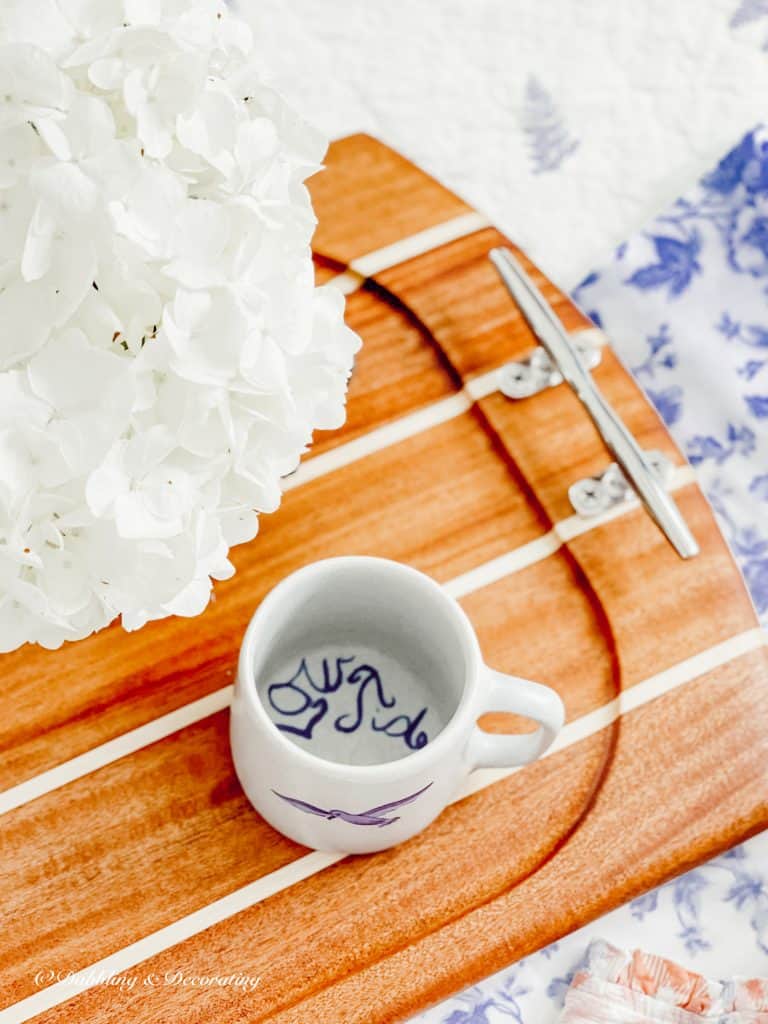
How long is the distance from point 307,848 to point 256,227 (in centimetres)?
22

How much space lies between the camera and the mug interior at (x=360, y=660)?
1.40 ft

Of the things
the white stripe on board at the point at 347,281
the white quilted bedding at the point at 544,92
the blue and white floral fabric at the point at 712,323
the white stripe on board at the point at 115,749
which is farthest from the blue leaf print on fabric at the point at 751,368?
the white stripe on board at the point at 115,749

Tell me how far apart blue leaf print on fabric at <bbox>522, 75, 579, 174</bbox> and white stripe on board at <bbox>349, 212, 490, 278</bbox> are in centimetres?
16

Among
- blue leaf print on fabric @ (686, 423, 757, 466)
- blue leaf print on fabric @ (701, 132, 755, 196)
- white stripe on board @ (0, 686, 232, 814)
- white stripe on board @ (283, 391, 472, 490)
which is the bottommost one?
white stripe on board @ (0, 686, 232, 814)

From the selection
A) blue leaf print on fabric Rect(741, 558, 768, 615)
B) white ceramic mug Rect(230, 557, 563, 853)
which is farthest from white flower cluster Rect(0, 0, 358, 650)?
blue leaf print on fabric Rect(741, 558, 768, 615)

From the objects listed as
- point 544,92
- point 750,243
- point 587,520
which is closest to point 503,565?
point 587,520

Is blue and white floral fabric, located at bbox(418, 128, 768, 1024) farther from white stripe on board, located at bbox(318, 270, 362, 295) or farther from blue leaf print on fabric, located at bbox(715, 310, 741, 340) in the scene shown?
white stripe on board, located at bbox(318, 270, 362, 295)

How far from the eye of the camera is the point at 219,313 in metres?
0.33

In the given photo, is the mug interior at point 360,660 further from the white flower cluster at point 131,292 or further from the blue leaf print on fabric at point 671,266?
the blue leaf print on fabric at point 671,266

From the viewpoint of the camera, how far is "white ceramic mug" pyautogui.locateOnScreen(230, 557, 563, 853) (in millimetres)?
399

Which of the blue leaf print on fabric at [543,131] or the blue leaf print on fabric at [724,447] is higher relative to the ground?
the blue leaf print on fabric at [543,131]

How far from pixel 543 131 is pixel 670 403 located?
206 mm

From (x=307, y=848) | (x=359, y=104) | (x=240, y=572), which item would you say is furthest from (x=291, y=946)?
(x=359, y=104)

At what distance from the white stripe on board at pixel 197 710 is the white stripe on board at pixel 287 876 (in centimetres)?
6
